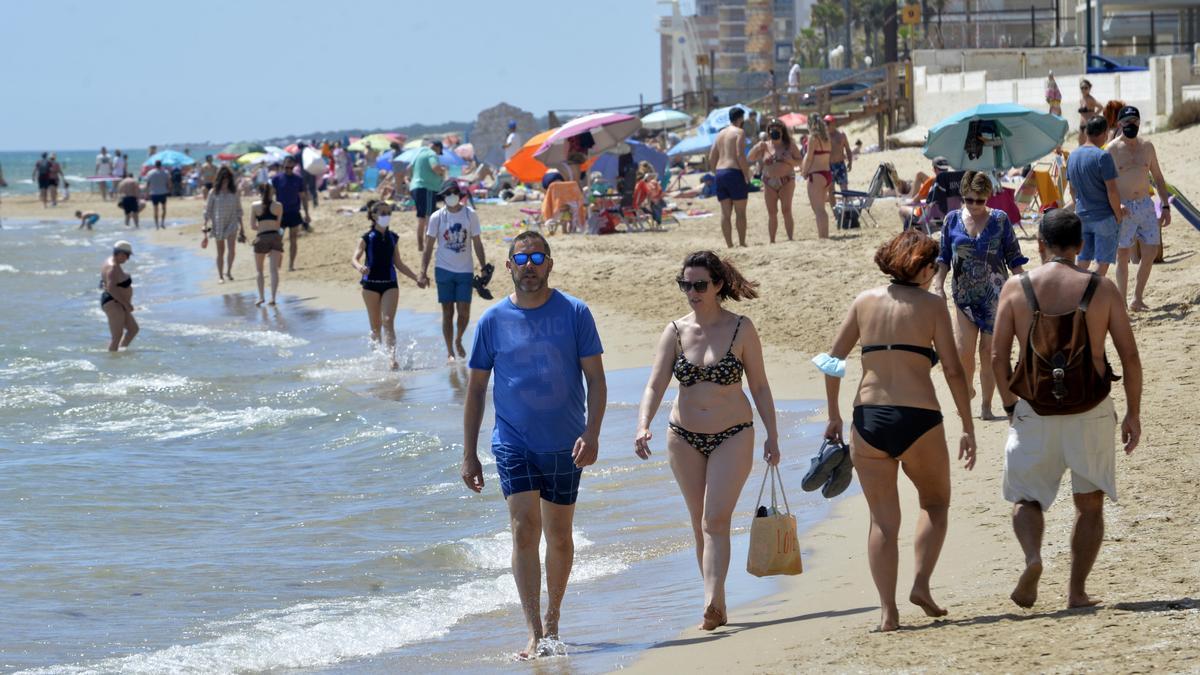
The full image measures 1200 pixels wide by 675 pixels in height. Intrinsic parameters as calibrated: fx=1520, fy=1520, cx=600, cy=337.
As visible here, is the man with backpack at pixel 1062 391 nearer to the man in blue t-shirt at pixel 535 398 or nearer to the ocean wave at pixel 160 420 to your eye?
the man in blue t-shirt at pixel 535 398

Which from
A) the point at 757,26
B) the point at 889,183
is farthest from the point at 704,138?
the point at 757,26

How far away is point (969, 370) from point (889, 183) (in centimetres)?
1276

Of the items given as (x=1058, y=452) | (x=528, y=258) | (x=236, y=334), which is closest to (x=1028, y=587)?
(x=1058, y=452)

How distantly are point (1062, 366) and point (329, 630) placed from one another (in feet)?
10.8

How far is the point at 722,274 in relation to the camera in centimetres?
589

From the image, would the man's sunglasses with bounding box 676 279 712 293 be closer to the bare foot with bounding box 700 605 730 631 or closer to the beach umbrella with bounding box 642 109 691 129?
the bare foot with bounding box 700 605 730 631

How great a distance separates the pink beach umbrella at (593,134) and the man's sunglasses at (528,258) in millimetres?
17524

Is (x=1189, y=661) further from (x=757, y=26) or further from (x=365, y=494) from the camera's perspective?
(x=757, y=26)

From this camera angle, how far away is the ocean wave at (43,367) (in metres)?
15.8

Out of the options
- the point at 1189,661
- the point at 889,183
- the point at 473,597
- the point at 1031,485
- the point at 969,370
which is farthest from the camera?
the point at 889,183

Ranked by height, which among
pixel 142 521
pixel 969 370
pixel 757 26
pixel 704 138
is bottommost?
pixel 142 521

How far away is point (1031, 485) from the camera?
5.28 m

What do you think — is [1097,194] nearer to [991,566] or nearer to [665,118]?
[991,566]

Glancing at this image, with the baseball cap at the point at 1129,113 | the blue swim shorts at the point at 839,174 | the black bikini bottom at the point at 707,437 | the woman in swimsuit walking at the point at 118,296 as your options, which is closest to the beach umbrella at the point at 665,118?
the blue swim shorts at the point at 839,174
